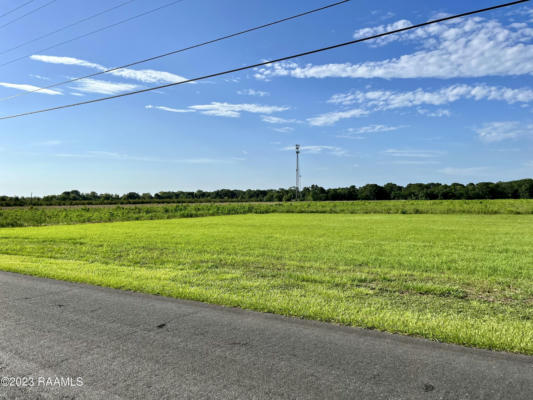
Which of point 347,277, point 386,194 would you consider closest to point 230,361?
point 347,277

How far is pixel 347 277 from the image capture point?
9.98 m

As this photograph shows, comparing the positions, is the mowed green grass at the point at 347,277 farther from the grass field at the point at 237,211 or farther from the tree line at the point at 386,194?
the tree line at the point at 386,194

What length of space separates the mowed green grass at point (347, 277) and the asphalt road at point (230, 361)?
2.59 ft

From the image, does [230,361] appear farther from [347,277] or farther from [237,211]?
[237,211]

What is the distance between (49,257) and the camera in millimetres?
13875

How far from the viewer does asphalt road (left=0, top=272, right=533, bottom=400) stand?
3.67 metres

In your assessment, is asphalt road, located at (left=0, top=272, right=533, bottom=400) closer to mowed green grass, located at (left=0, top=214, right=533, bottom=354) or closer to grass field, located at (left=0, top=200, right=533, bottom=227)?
mowed green grass, located at (left=0, top=214, right=533, bottom=354)

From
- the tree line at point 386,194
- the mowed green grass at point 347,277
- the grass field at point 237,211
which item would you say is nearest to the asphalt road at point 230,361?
the mowed green grass at point 347,277

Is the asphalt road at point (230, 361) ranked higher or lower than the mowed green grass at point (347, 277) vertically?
higher

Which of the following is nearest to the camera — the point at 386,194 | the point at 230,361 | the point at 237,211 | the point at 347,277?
the point at 230,361

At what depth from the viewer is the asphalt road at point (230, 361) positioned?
12.0ft

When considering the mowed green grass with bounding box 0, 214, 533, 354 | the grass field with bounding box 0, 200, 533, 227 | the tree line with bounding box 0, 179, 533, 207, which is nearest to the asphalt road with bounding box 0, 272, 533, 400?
→ the mowed green grass with bounding box 0, 214, 533, 354

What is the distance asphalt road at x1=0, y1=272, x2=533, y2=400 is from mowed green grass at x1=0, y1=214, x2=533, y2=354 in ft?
2.59

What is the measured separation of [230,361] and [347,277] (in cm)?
628
